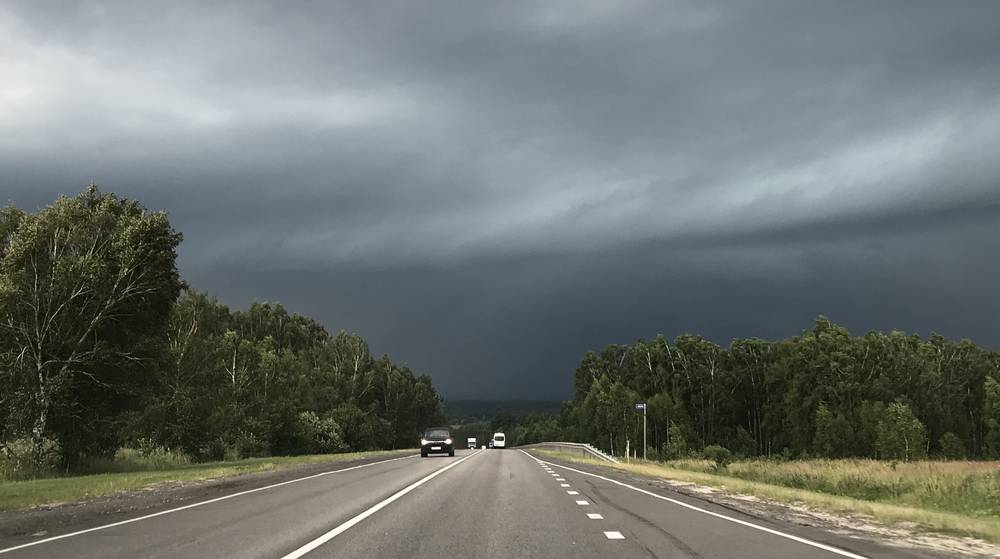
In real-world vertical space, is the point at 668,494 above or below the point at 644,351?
below

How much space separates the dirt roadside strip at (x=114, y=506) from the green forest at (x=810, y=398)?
75367 millimetres

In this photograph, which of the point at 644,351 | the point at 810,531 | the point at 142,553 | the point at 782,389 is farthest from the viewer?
the point at 644,351

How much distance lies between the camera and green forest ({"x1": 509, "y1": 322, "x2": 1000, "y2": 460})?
10181 centimetres

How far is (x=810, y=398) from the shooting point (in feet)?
357

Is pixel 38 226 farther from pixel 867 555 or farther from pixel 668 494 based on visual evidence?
pixel 867 555

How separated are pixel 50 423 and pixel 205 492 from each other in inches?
548

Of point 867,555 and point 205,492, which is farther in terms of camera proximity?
point 205,492

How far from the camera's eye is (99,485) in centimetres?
1972

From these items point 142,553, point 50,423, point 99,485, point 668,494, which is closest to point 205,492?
point 99,485

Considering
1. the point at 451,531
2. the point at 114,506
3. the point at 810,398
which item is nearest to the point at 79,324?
the point at 114,506

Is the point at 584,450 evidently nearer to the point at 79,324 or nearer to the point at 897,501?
the point at 79,324

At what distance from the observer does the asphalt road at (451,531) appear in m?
9.09

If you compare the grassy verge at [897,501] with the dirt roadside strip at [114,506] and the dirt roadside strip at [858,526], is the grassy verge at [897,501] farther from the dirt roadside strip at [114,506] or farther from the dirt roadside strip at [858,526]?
the dirt roadside strip at [114,506]

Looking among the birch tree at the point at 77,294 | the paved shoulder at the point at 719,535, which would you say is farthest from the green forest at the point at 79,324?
the paved shoulder at the point at 719,535
